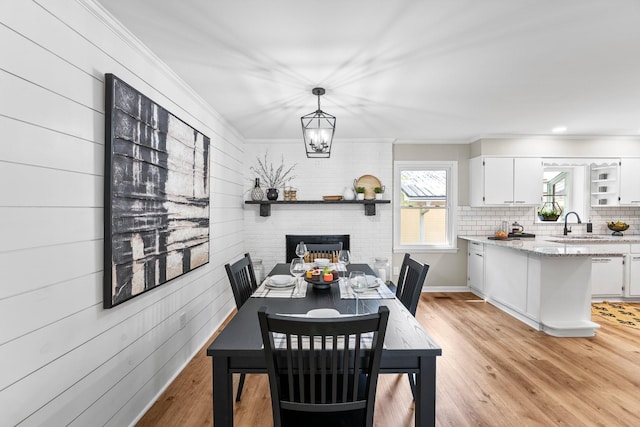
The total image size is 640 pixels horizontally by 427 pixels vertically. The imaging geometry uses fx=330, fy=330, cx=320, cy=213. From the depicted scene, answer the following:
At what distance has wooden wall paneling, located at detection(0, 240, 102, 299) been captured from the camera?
1.22m

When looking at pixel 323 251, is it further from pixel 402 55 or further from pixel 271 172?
pixel 402 55

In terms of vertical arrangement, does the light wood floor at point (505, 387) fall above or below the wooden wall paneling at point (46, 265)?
below

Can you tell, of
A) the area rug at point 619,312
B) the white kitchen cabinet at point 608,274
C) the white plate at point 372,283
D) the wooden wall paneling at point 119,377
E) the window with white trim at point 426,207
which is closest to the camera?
the wooden wall paneling at point 119,377

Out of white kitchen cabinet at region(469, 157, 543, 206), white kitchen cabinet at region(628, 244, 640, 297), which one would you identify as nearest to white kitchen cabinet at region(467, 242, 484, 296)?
white kitchen cabinet at region(469, 157, 543, 206)

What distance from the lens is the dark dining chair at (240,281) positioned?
219cm

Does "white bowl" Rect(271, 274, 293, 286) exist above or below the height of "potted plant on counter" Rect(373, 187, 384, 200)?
below

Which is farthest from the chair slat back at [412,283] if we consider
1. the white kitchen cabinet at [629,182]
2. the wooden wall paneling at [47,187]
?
the white kitchen cabinet at [629,182]

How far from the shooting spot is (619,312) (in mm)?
4152

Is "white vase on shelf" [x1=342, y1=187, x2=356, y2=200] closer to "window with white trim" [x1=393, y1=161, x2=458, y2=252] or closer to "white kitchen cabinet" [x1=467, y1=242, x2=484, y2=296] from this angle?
"window with white trim" [x1=393, y1=161, x2=458, y2=252]

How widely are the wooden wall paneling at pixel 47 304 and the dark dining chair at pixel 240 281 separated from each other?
27.7 inches

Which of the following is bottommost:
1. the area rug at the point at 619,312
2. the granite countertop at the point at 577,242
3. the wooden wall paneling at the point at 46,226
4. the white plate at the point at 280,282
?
the area rug at the point at 619,312

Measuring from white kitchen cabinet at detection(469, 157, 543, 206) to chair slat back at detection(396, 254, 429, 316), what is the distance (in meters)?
2.89

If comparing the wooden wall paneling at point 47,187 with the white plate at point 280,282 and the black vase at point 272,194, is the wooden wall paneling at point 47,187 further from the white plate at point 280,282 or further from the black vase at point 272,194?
the black vase at point 272,194

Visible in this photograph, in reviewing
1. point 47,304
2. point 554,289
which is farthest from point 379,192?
point 47,304
